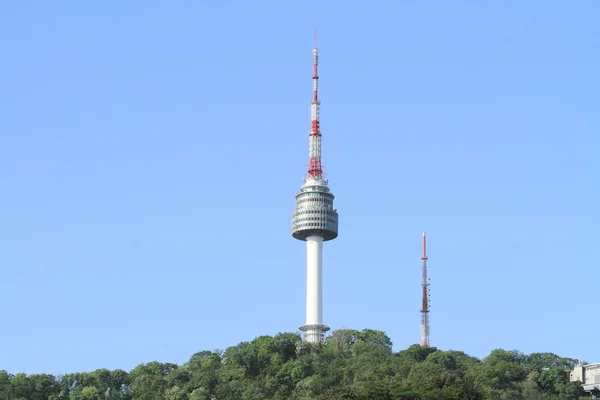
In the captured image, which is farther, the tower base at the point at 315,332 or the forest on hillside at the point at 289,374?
the tower base at the point at 315,332

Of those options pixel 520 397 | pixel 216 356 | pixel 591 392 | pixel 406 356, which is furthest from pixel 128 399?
pixel 591 392

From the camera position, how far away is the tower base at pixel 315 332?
196125 mm

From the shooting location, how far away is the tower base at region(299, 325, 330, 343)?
196 m

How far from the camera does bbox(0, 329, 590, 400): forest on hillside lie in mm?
157500

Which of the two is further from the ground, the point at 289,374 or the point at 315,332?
the point at 315,332

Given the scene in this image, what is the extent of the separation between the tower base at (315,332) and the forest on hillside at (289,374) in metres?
12.4

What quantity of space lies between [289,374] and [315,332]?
103ft

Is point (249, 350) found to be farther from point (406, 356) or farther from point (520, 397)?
point (520, 397)

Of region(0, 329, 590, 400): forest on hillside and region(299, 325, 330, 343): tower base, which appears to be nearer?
region(0, 329, 590, 400): forest on hillside

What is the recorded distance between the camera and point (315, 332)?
196625 mm

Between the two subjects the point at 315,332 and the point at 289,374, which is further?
the point at 315,332

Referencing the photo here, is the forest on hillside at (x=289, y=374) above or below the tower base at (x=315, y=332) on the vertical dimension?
below

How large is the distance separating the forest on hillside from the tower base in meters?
12.4

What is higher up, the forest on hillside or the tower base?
the tower base
